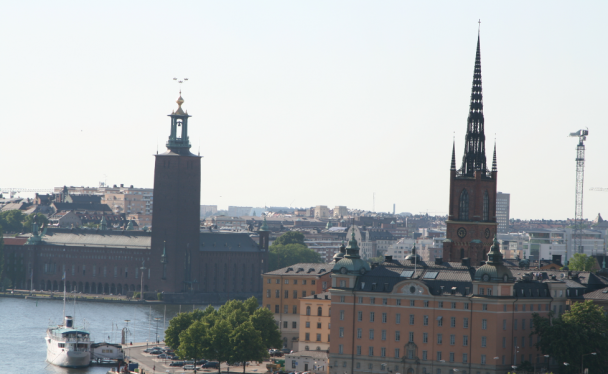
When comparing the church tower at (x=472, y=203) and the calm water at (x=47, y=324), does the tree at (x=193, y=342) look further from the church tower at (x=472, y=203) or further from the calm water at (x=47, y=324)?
the church tower at (x=472, y=203)

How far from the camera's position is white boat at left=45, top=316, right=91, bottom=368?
112375 millimetres

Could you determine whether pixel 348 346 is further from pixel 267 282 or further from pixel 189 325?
pixel 267 282

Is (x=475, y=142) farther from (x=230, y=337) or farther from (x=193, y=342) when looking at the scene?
(x=193, y=342)

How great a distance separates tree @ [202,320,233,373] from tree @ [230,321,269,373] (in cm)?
47

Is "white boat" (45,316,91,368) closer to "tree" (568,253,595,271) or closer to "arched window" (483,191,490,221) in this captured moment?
"arched window" (483,191,490,221)

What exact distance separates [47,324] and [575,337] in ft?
228

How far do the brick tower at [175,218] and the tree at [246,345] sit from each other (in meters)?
82.3

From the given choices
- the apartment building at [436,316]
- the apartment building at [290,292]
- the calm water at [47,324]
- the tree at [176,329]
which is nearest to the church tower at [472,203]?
the apartment building at [290,292]

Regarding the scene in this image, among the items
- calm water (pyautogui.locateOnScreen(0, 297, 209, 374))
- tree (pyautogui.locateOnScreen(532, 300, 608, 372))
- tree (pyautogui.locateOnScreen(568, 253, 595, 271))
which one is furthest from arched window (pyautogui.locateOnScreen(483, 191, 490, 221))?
calm water (pyautogui.locateOnScreen(0, 297, 209, 374))

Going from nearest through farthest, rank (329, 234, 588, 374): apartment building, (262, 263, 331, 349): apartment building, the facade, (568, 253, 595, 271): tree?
(329, 234, 588, 374): apartment building, the facade, (262, 263, 331, 349): apartment building, (568, 253, 595, 271): tree

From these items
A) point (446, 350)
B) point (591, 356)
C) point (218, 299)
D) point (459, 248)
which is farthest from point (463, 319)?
point (218, 299)

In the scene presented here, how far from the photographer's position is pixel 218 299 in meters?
184

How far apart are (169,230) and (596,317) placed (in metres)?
99.1

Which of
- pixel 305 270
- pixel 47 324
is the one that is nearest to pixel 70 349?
pixel 305 270
